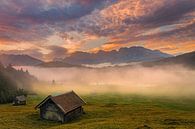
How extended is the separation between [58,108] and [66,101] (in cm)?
483

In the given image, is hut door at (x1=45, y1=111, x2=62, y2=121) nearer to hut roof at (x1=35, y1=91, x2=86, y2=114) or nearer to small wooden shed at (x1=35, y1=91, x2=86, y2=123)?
small wooden shed at (x1=35, y1=91, x2=86, y2=123)

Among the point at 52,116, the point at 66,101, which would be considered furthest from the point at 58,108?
the point at 66,101

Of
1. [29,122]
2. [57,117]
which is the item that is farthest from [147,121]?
[29,122]

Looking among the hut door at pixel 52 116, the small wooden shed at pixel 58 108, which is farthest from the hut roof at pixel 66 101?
the hut door at pixel 52 116

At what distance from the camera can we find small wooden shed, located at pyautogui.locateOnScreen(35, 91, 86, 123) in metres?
70.2

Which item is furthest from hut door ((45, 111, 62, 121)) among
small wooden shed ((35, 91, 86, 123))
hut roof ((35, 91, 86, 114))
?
hut roof ((35, 91, 86, 114))

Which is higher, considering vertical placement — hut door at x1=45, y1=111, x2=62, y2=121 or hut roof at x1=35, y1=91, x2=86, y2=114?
hut roof at x1=35, y1=91, x2=86, y2=114

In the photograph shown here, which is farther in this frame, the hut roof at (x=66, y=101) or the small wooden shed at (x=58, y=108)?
the hut roof at (x=66, y=101)

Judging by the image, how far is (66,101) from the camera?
75.3 meters

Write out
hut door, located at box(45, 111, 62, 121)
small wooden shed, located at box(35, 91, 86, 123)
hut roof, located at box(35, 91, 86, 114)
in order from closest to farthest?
small wooden shed, located at box(35, 91, 86, 123), hut door, located at box(45, 111, 62, 121), hut roof, located at box(35, 91, 86, 114)

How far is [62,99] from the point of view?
74.7 meters

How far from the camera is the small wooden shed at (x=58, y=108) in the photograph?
2763 inches

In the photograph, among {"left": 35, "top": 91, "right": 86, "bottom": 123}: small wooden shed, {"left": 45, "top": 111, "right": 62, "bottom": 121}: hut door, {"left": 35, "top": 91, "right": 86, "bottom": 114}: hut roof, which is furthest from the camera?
{"left": 35, "top": 91, "right": 86, "bottom": 114}: hut roof

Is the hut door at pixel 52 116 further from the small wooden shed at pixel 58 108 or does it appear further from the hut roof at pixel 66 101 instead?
the hut roof at pixel 66 101
